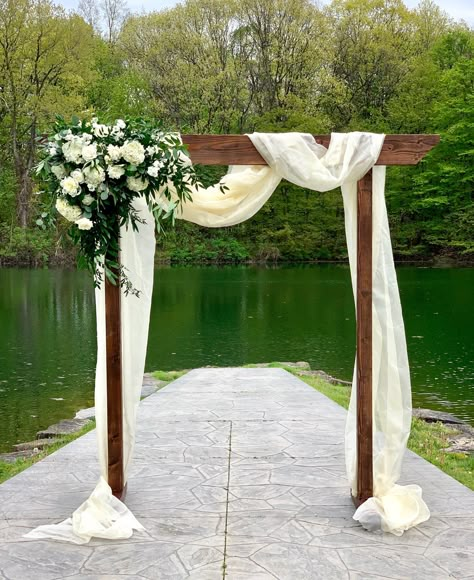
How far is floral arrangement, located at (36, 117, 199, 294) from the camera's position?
468 cm

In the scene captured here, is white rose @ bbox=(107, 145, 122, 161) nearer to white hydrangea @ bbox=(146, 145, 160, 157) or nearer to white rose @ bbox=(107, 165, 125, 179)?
white rose @ bbox=(107, 165, 125, 179)

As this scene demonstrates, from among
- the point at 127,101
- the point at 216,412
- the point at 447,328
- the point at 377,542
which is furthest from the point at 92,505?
the point at 127,101

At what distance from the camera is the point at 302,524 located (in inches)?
191

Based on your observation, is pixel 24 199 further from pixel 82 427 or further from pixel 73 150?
pixel 73 150

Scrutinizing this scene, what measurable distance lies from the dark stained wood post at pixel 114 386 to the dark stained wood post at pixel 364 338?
1.74 metres

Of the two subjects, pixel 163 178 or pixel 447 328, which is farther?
pixel 447 328

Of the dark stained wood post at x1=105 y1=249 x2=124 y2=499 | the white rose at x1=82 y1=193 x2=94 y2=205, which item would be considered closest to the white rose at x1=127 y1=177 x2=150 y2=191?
the white rose at x1=82 y1=193 x2=94 y2=205

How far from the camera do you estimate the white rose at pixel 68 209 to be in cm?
468

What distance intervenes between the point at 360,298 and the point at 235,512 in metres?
1.78

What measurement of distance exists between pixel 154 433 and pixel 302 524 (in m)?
3.08

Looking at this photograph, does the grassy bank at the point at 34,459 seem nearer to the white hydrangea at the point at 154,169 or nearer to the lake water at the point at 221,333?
the lake water at the point at 221,333

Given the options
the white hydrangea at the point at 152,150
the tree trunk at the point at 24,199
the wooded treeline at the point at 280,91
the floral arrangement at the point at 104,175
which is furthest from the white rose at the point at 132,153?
the tree trunk at the point at 24,199

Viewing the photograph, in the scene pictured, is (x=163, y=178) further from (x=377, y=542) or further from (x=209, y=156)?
(x=377, y=542)

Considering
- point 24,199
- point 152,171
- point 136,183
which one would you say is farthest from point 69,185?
point 24,199
